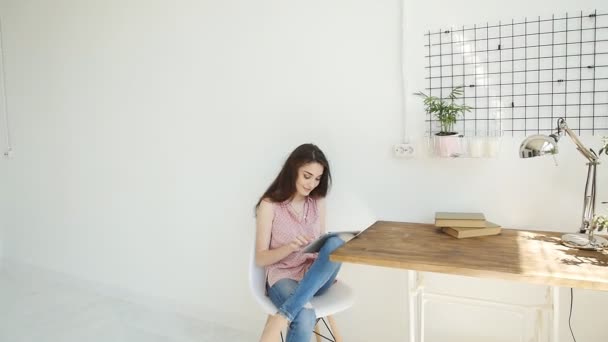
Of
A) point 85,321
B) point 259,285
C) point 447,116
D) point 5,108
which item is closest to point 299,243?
point 259,285

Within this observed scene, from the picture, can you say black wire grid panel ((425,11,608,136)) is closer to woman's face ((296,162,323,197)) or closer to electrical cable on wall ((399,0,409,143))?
electrical cable on wall ((399,0,409,143))

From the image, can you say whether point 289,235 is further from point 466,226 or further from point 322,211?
point 466,226

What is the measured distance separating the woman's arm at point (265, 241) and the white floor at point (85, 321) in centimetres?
78

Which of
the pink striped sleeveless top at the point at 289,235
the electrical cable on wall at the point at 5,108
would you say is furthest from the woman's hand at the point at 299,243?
the electrical cable on wall at the point at 5,108

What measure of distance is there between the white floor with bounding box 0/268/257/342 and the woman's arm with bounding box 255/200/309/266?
30.8 inches

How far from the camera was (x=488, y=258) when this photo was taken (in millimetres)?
1356

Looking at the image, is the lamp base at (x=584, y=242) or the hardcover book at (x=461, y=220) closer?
the lamp base at (x=584, y=242)

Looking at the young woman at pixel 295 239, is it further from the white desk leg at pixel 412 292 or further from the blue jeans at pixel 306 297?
the white desk leg at pixel 412 292

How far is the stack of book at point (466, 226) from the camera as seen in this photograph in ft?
5.27

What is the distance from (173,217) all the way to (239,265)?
1.77 feet

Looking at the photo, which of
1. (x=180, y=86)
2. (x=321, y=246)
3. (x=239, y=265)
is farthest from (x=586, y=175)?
(x=180, y=86)

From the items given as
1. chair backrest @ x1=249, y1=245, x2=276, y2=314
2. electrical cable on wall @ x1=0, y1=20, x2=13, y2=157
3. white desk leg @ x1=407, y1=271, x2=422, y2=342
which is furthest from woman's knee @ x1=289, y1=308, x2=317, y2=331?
electrical cable on wall @ x1=0, y1=20, x2=13, y2=157

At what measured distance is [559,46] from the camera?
164 centimetres

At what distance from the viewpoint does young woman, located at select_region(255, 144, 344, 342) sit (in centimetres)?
163
